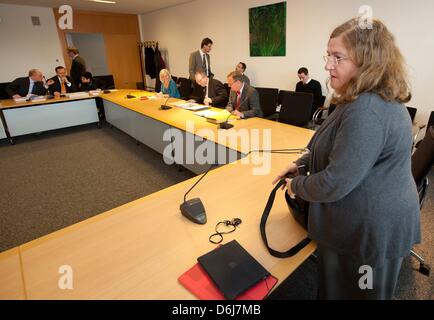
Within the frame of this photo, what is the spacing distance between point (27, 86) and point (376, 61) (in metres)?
6.45

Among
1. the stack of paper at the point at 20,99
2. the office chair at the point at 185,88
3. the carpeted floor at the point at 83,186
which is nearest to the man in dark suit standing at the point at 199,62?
the office chair at the point at 185,88

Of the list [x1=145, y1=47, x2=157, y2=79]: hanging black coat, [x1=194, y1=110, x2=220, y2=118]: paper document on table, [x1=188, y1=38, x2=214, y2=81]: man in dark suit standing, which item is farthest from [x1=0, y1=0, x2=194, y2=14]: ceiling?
[x1=194, y1=110, x2=220, y2=118]: paper document on table

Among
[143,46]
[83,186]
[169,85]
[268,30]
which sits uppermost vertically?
[143,46]

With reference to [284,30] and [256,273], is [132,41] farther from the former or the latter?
[256,273]

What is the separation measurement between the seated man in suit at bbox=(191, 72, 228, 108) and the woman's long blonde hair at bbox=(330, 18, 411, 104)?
3.47 meters

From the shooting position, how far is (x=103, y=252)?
3.56 feet

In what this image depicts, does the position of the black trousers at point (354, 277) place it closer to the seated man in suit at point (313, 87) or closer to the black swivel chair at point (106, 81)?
the seated man in suit at point (313, 87)

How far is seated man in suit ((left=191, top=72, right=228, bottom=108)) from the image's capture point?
4293 millimetres

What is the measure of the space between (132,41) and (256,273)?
9.21 meters

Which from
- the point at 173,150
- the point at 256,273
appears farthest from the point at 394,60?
the point at 173,150

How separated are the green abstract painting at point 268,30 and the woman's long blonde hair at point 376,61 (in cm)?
447

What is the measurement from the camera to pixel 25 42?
6.49m

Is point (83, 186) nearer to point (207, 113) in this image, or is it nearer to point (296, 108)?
point (207, 113)

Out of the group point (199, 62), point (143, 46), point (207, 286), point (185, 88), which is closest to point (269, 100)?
point (199, 62)
